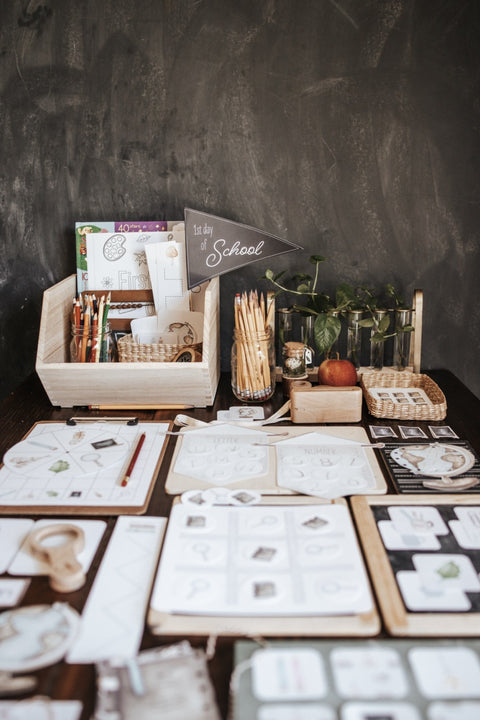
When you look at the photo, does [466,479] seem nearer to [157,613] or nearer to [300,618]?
[300,618]

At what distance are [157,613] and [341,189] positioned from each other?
51.1 inches

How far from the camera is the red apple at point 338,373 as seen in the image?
5.02ft

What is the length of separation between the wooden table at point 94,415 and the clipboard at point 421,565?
0.23m

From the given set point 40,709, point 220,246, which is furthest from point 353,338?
point 40,709

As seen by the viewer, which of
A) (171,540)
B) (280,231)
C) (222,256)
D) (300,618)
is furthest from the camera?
(280,231)

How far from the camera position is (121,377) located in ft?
4.85

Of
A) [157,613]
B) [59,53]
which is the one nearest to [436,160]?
[59,53]

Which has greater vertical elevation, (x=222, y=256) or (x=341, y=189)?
(x=341, y=189)

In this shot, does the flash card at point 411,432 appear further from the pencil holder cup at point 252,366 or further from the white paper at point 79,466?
the white paper at point 79,466

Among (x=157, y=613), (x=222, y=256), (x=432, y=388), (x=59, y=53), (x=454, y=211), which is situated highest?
(x=59, y=53)

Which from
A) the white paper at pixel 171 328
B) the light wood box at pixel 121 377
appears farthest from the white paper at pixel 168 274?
the light wood box at pixel 121 377

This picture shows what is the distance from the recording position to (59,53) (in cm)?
170

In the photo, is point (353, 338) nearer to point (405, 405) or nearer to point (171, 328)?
point (405, 405)

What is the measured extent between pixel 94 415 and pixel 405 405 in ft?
2.44
